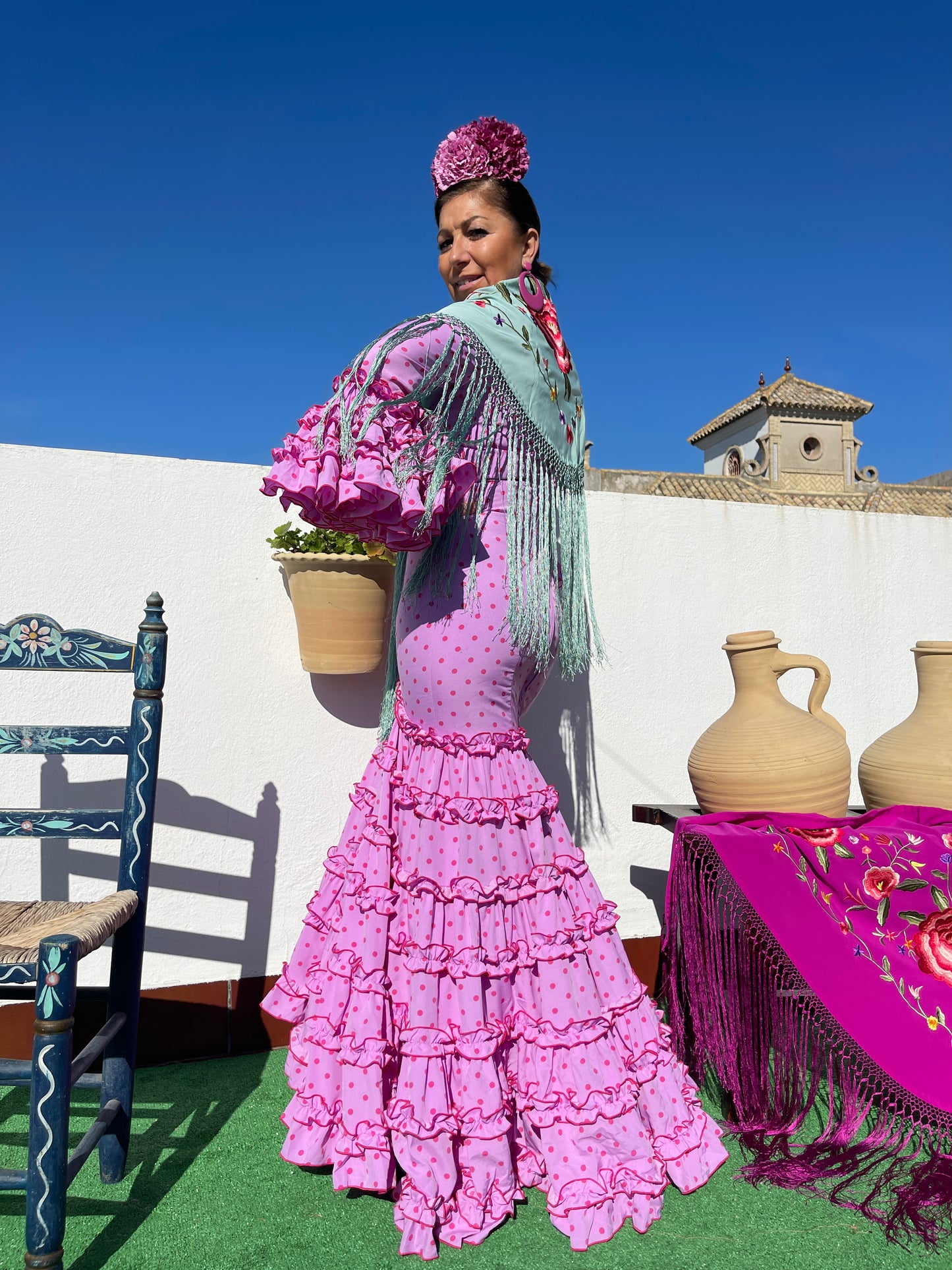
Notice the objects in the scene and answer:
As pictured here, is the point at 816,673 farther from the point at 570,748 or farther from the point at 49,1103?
the point at 49,1103

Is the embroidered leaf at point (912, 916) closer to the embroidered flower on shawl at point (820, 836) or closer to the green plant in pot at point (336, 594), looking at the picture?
the embroidered flower on shawl at point (820, 836)

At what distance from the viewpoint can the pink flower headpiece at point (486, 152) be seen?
151 cm

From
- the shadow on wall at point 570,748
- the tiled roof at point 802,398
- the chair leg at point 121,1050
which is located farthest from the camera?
the tiled roof at point 802,398

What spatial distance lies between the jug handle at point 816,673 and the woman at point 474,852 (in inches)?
20.7

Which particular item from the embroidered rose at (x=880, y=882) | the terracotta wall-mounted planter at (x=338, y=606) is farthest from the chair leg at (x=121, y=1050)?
the embroidered rose at (x=880, y=882)

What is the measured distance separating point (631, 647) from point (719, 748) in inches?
21.1

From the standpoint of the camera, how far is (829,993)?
1.46 metres

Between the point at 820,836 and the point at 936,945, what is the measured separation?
28 cm

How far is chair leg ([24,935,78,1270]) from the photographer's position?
40.9 inches

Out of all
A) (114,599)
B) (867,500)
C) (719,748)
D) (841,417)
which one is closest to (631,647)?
(719,748)

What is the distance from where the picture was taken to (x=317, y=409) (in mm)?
1284

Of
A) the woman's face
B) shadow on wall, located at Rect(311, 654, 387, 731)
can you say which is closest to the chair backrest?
shadow on wall, located at Rect(311, 654, 387, 731)

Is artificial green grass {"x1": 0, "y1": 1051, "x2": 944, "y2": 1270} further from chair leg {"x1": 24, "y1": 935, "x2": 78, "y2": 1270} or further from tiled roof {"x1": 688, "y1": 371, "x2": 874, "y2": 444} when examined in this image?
tiled roof {"x1": 688, "y1": 371, "x2": 874, "y2": 444}

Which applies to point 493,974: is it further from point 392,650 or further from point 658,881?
point 658,881
